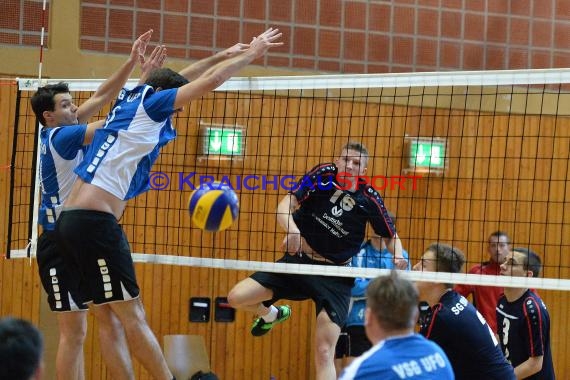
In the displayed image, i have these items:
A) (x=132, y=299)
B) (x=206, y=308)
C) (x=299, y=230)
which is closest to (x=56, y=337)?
(x=206, y=308)

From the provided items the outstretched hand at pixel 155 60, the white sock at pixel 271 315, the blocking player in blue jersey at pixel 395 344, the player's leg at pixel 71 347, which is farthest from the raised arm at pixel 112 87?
the blocking player in blue jersey at pixel 395 344

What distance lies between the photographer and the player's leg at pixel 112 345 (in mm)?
5727

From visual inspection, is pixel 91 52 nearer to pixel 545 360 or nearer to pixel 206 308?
pixel 206 308

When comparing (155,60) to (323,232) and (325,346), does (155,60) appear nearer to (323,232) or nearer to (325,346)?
(323,232)

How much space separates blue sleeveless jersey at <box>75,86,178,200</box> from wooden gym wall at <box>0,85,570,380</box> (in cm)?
348

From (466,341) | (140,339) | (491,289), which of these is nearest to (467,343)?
(466,341)

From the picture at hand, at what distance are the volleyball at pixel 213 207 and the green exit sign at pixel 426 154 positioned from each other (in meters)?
4.98

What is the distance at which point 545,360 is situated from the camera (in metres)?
6.92

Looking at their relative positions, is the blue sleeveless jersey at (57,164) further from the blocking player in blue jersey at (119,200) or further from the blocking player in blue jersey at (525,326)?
the blocking player in blue jersey at (525,326)

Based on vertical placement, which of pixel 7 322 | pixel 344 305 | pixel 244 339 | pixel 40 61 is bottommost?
pixel 244 339

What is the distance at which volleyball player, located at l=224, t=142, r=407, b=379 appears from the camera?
22.4ft

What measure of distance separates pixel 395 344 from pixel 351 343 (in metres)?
4.89

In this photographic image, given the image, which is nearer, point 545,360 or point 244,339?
point 545,360

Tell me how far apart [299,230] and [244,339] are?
9.91 feet
